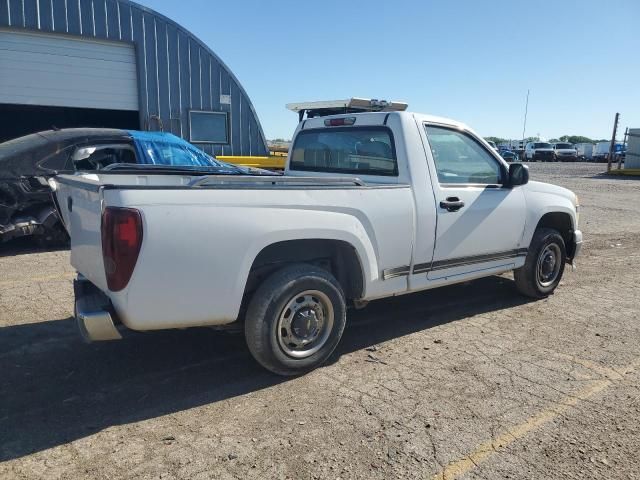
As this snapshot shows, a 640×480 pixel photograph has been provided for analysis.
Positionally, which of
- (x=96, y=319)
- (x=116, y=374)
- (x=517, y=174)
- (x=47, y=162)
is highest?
(x=517, y=174)

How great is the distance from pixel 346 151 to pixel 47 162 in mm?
Result: 4651

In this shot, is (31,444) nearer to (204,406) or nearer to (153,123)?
(204,406)

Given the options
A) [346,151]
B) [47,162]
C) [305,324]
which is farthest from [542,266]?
[47,162]

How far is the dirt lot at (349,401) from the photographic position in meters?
2.71

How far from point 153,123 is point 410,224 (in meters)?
10.6

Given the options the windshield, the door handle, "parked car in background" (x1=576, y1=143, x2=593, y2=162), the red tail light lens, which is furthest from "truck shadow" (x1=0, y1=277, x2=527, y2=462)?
"parked car in background" (x1=576, y1=143, x2=593, y2=162)

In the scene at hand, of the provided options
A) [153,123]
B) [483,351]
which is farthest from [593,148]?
[483,351]

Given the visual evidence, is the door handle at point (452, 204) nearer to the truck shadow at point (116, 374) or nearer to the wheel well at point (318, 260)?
the wheel well at point (318, 260)

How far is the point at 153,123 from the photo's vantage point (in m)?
13.0

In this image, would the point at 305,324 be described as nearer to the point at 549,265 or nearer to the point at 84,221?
the point at 84,221

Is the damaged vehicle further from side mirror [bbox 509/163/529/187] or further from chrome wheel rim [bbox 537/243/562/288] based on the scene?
chrome wheel rim [bbox 537/243/562/288]

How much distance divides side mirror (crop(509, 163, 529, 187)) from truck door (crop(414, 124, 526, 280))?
7cm

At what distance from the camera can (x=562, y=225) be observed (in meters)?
5.91

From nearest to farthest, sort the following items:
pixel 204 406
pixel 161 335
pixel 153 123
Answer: pixel 204 406 < pixel 161 335 < pixel 153 123
